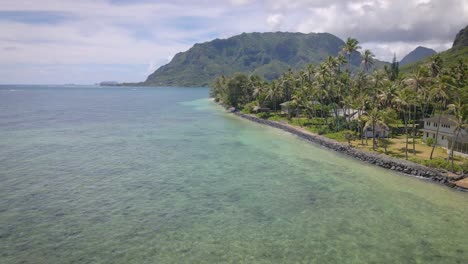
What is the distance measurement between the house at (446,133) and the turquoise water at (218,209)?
11.3 meters

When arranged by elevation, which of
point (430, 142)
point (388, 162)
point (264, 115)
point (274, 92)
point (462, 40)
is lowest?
point (388, 162)

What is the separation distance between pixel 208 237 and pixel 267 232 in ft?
15.4

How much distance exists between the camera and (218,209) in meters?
28.7

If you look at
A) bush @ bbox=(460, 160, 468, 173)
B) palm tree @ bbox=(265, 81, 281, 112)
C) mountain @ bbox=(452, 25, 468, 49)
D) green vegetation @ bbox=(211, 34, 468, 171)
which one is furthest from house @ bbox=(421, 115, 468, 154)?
mountain @ bbox=(452, 25, 468, 49)

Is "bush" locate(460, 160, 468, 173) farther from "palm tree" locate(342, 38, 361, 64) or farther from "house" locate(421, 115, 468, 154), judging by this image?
"palm tree" locate(342, 38, 361, 64)

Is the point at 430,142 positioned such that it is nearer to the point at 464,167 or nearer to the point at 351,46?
the point at 464,167

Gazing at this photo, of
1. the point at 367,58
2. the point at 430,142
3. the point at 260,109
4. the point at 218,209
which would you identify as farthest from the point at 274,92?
the point at 218,209

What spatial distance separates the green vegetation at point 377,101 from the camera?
46.4 m

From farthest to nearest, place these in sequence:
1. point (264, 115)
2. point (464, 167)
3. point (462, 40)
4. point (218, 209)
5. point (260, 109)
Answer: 1. point (462, 40)
2. point (260, 109)
3. point (264, 115)
4. point (464, 167)
5. point (218, 209)

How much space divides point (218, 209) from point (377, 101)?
39591 mm

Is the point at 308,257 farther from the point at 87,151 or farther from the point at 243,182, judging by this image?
the point at 87,151

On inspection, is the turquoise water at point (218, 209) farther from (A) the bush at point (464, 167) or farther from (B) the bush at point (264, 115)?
(B) the bush at point (264, 115)

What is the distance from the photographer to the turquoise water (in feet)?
71.5

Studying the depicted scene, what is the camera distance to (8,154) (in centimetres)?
4728
